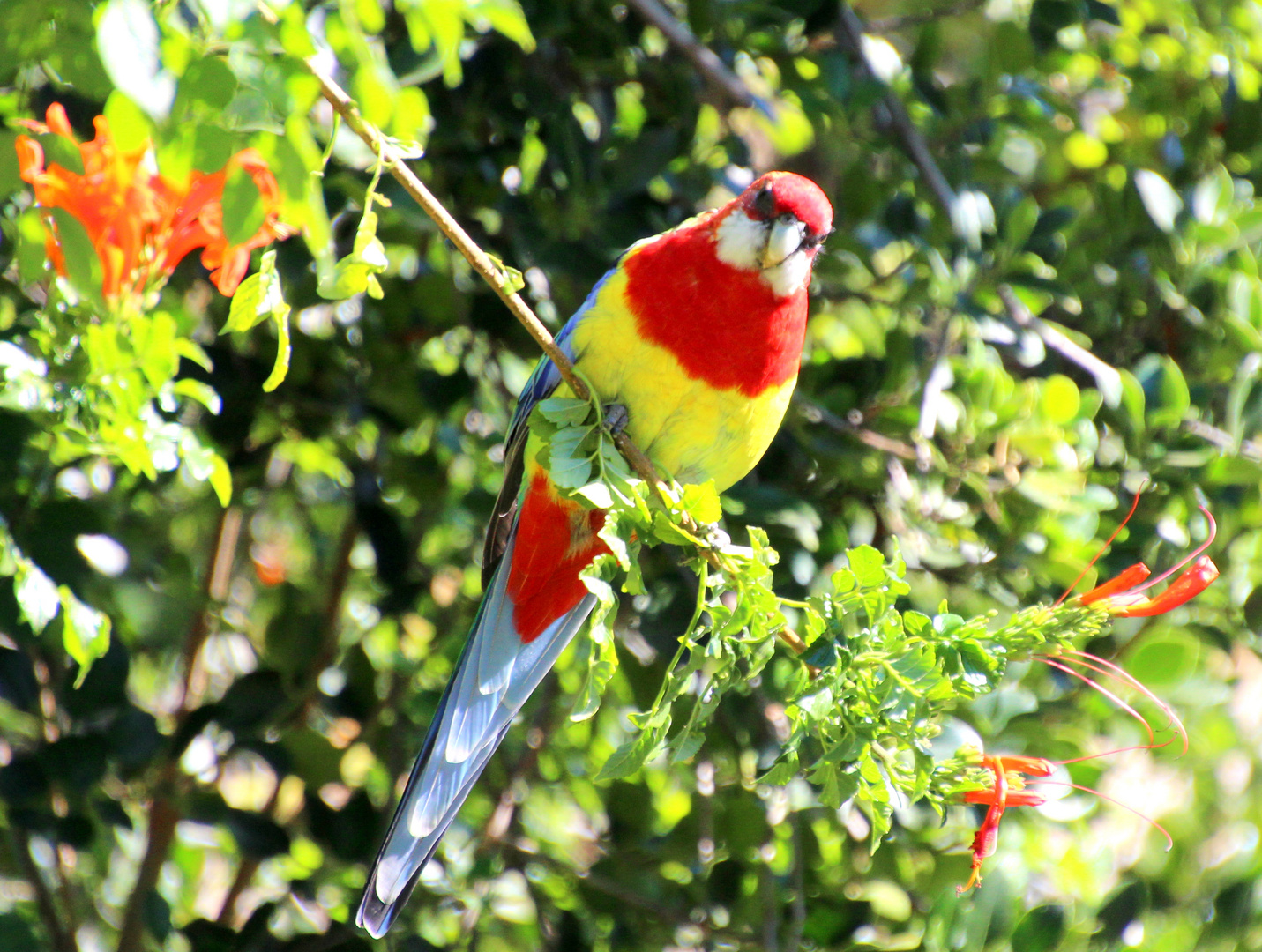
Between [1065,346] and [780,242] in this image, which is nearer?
[780,242]

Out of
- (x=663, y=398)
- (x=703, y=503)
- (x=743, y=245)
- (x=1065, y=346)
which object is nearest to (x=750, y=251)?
(x=743, y=245)

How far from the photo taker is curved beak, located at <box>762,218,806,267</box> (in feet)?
5.15

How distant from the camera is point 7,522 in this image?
148 centimetres

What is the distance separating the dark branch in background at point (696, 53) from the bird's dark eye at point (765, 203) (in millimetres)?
278

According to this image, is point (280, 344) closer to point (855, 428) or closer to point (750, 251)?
point (750, 251)

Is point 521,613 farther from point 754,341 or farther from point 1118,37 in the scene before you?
point 1118,37

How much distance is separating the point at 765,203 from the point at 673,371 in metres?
0.30

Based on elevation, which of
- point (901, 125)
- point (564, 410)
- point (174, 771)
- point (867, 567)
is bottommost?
point (174, 771)

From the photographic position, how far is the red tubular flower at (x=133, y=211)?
1160mm

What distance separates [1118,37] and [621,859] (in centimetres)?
201

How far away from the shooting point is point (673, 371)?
5.09 feet

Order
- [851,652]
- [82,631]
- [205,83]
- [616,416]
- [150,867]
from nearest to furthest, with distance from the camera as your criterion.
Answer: [205,83]
[851,652]
[82,631]
[616,416]
[150,867]

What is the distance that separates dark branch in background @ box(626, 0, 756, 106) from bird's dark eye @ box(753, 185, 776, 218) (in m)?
0.28

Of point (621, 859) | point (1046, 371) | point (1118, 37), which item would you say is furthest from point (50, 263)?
point (1118, 37)
